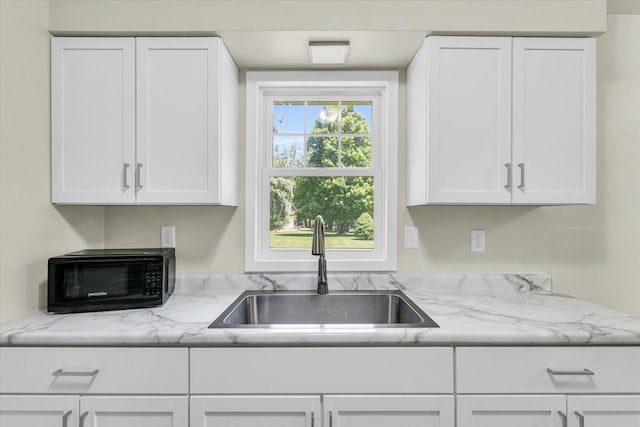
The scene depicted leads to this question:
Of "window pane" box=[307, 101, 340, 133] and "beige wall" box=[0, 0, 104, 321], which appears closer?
"beige wall" box=[0, 0, 104, 321]

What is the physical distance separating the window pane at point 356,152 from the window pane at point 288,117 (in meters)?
0.28

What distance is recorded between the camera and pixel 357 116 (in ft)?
7.24

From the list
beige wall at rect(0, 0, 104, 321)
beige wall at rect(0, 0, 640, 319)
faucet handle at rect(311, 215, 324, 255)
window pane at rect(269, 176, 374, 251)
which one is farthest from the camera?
window pane at rect(269, 176, 374, 251)

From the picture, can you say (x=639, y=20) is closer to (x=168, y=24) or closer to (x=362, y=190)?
(x=362, y=190)
